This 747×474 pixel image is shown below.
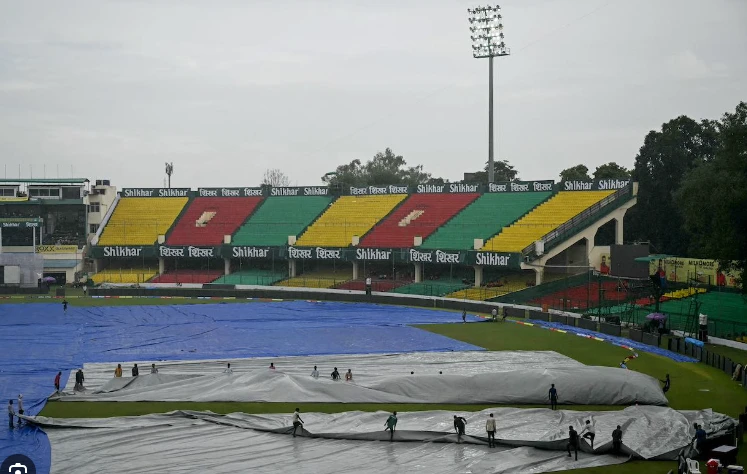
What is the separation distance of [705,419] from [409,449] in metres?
10.5

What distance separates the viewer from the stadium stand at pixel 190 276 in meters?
89.1

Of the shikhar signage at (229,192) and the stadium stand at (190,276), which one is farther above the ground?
the shikhar signage at (229,192)

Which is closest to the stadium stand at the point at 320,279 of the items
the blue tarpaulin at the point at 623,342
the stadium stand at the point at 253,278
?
the stadium stand at the point at 253,278

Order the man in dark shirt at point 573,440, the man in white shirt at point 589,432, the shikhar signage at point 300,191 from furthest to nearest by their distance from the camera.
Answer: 1. the shikhar signage at point 300,191
2. the man in white shirt at point 589,432
3. the man in dark shirt at point 573,440

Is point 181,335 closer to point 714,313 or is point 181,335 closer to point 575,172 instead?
point 714,313

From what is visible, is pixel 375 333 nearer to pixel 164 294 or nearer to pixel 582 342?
pixel 582 342

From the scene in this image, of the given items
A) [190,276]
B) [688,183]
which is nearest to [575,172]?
[688,183]

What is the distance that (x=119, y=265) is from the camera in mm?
97125

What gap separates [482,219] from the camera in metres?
84.1

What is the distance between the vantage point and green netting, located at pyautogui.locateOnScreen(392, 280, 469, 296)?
7562cm

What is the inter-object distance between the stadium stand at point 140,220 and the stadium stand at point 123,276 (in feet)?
10.6

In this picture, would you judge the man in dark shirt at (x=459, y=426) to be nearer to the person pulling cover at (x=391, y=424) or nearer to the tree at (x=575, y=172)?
the person pulling cover at (x=391, y=424)

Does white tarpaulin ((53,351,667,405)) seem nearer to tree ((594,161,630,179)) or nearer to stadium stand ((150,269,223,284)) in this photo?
stadium stand ((150,269,223,284))

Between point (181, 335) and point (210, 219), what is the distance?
153ft
